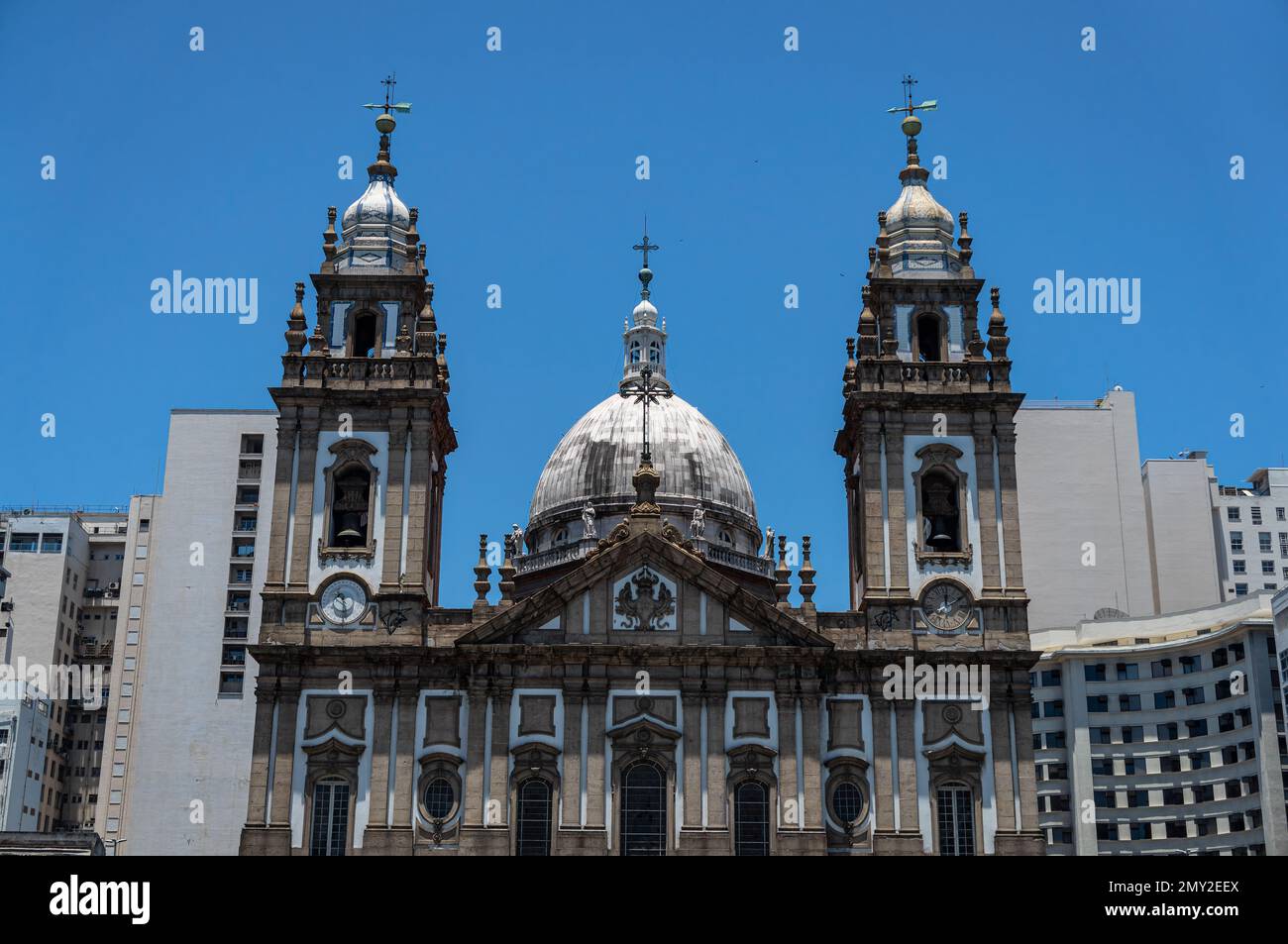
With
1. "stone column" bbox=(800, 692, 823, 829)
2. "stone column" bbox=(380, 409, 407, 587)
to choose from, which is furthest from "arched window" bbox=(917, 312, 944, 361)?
"stone column" bbox=(380, 409, 407, 587)

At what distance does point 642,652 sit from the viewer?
51250mm

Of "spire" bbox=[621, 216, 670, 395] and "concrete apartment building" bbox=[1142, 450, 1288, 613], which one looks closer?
"spire" bbox=[621, 216, 670, 395]

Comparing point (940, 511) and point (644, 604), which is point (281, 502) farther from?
point (940, 511)

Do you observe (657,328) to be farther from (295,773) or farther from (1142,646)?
(295,773)

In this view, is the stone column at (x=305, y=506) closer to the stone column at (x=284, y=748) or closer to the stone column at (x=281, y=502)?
the stone column at (x=281, y=502)

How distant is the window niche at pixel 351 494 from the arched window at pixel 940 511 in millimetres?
17615

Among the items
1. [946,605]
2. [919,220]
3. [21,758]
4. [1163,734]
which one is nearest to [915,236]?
[919,220]

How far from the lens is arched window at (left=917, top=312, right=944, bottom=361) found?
56.8 m

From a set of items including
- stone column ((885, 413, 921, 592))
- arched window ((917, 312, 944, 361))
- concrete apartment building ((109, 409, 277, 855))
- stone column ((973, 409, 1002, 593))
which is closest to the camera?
stone column ((885, 413, 921, 592))

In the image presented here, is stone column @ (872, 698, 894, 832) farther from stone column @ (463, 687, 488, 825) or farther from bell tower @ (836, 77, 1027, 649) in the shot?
stone column @ (463, 687, 488, 825)

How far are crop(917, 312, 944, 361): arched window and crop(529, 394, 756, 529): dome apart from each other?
1678 cm
